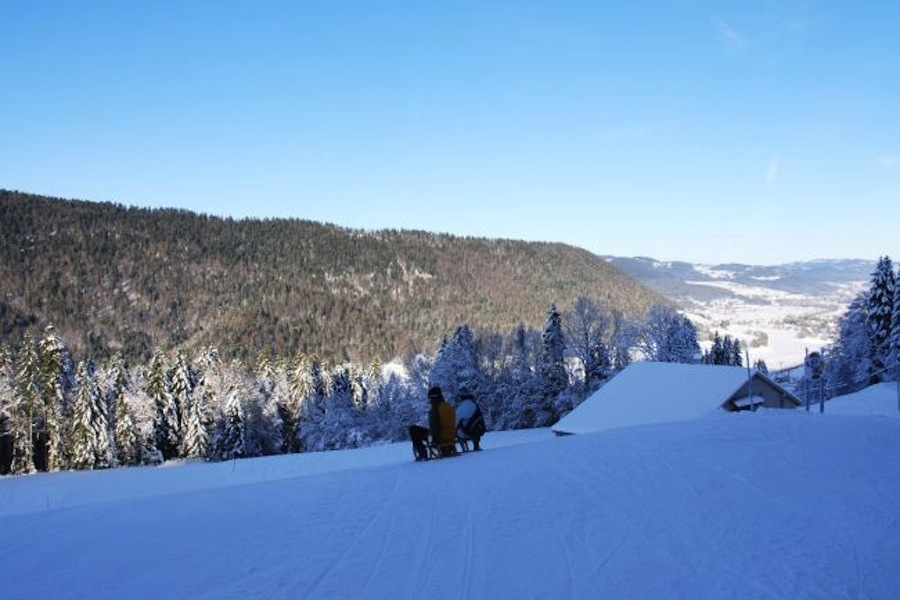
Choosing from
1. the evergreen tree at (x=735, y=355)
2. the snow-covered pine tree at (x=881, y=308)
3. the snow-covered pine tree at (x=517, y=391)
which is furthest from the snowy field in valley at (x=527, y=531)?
the evergreen tree at (x=735, y=355)

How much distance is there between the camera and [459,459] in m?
14.4

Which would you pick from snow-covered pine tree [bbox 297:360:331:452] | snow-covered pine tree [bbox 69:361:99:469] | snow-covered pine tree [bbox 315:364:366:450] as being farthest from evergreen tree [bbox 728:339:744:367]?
snow-covered pine tree [bbox 69:361:99:469]

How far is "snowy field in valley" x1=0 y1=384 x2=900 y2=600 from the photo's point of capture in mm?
6219

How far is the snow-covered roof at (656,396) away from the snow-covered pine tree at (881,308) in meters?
17.6

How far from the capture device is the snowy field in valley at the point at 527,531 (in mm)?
6219

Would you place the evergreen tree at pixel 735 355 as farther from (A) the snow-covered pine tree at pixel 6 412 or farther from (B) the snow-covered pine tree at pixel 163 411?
(A) the snow-covered pine tree at pixel 6 412

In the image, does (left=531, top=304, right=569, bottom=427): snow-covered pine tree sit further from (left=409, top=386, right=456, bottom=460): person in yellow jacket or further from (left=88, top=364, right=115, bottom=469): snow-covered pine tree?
(left=409, top=386, right=456, bottom=460): person in yellow jacket

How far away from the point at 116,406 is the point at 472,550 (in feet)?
196

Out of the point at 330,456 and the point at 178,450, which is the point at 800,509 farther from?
the point at 178,450

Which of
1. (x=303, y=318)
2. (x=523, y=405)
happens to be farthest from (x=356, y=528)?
(x=303, y=318)

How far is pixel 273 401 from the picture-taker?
2618 inches

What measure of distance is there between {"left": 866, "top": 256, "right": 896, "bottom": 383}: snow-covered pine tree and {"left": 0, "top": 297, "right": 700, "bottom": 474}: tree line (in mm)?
16087

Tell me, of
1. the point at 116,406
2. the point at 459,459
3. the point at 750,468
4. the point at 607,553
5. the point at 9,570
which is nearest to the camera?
the point at 607,553

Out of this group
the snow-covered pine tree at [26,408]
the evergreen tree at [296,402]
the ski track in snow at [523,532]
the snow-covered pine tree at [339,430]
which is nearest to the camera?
the ski track in snow at [523,532]
